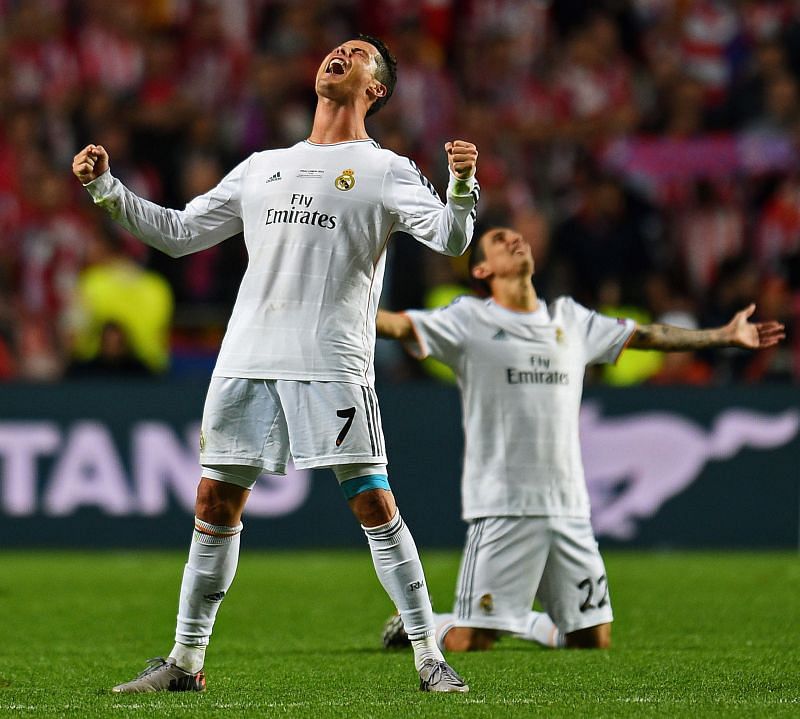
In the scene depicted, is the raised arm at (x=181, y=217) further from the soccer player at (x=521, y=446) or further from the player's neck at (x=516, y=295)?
the player's neck at (x=516, y=295)

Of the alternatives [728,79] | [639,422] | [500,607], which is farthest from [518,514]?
[728,79]

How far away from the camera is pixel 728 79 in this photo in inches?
598

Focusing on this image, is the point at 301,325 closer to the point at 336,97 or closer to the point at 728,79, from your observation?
the point at 336,97

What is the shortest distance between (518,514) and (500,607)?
16.8 inches

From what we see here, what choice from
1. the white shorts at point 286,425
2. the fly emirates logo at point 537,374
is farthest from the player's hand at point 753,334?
the white shorts at point 286,425

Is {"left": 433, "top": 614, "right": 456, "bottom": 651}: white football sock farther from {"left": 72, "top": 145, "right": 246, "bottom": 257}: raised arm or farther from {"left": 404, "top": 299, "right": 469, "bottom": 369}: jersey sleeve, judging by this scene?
{"left": 72, "top": 145, "right": 246, "bottom": 257}: raised arm

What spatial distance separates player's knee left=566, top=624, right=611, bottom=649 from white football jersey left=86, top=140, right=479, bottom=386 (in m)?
2.10

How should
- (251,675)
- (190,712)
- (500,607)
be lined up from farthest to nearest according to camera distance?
(500,607) → (251,675) → (190,712)

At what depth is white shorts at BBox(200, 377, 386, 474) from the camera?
5.45 metres

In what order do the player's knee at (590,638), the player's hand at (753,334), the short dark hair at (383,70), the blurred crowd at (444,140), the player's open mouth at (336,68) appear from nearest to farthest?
the player's open mouth at (336,68)
the short dark hair at (383,70)
the player's hand at (753,334)
the player's knee at (590,638)
the blurred crowd at (444,140)

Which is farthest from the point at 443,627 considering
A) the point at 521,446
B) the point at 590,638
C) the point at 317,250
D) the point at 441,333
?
the point at 317,250

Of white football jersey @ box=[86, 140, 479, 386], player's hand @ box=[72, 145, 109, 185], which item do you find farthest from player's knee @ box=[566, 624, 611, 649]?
player's hand @ box=[72, 145, 109, 185]

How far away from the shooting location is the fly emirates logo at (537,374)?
7.41 m

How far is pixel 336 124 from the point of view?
18.8ft
